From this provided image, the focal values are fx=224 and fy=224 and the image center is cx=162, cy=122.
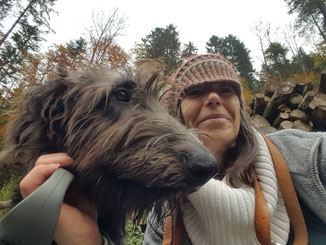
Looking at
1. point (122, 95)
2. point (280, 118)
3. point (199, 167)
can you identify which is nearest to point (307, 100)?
point (280, 118)

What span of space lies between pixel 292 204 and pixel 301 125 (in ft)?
20.0

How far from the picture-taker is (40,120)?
5.10ft

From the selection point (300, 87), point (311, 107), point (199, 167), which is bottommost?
point (199, 167)

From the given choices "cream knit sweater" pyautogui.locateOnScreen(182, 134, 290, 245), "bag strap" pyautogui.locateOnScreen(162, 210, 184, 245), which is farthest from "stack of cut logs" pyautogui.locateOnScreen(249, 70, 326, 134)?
"bag strap" pyautogui.locateOnScreen(162, 210, 184, 245)

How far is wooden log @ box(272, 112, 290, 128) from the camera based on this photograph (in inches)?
294

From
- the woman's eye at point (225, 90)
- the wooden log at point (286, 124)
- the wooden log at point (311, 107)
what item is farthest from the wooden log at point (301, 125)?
the woman's eye at point (225, 90)

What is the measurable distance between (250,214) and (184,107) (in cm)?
124

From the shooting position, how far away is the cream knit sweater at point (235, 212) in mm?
1818

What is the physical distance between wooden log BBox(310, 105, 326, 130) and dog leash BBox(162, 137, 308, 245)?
228 inches

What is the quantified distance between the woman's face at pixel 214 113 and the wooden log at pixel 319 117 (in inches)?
226

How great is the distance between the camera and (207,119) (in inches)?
91.9

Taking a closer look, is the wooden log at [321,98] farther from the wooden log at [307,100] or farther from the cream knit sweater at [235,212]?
the cream knit sweater at [235,212]

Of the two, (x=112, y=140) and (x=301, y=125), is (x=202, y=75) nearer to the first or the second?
(x=112, y=140)

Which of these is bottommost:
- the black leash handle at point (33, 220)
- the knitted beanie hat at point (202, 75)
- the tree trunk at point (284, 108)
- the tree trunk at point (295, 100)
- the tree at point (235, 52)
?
the black leash handle at point (33, 220)
